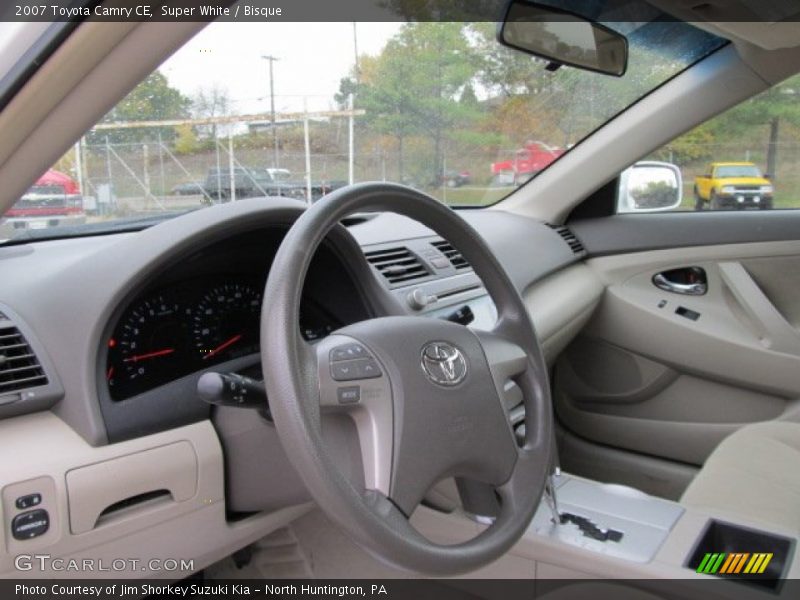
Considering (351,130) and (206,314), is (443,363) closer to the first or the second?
(206,314)

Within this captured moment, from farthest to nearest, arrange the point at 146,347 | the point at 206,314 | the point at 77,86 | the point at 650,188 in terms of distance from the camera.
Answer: the point at 650,188 → the point at 206,314 → the point at 146,347 → the point at 77,86

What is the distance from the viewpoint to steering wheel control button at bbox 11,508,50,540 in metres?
1.23

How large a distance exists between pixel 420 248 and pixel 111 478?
1404mm

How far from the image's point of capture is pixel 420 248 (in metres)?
2.49

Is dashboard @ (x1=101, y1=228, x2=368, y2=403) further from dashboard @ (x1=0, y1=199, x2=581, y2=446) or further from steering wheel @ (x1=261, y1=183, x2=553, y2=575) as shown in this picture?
steering wheel @ (x1=261, y1=183, x2=553, y2=575)

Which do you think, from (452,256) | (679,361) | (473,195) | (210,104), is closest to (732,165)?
(679,361)

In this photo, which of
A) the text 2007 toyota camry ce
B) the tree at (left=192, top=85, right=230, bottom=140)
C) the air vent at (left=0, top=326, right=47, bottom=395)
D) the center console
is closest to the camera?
the text 2007 toyota camry ce

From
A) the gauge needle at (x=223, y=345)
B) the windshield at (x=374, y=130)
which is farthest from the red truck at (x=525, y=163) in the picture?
the gauge needle at (x=223, y=345)

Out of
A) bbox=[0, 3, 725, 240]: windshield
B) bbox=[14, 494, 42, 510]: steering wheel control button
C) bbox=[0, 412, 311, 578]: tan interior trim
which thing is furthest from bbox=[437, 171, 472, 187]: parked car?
bbox=[14, 494, 42, 510]: steering wheel control button

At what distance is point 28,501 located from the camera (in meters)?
1.24

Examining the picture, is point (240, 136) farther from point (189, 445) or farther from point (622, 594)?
point (622, 594)

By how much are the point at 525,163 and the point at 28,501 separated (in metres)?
2.48

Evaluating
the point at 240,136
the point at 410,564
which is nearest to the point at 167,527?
the point at 410,564
